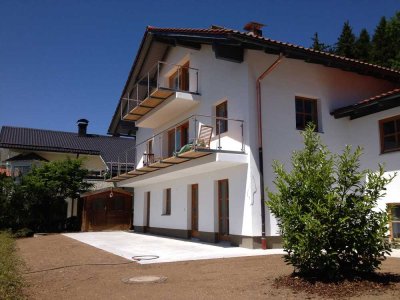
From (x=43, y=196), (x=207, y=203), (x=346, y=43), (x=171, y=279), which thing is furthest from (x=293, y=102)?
(x=346, y=43)

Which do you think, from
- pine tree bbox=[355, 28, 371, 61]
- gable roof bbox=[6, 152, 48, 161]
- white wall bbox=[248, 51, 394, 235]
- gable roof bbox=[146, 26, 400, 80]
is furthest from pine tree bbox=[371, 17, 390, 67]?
gable roof bbox=[6, 152, 48, 161]

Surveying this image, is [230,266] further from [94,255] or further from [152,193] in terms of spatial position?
[152,193]

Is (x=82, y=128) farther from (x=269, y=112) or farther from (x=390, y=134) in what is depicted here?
(x=390, y=134)

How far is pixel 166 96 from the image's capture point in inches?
630

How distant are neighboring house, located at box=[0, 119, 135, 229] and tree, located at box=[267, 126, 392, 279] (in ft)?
61.3

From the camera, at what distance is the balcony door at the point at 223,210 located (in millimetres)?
13688

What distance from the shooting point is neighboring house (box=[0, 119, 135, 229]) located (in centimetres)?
2841

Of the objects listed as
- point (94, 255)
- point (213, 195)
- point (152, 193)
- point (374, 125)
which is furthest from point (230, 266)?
point (152, 193)

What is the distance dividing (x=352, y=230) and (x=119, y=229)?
19.1m

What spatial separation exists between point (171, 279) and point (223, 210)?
6.52 meters

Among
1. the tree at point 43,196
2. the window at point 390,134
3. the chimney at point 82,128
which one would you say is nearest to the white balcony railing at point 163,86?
the tree at point 43,196

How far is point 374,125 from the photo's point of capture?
13273 mm

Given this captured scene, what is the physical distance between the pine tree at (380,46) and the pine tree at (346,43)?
1571mm

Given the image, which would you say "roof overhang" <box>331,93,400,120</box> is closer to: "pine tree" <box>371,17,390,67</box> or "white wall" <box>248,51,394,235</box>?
"white wall" <box>248,51,394,235</box>
